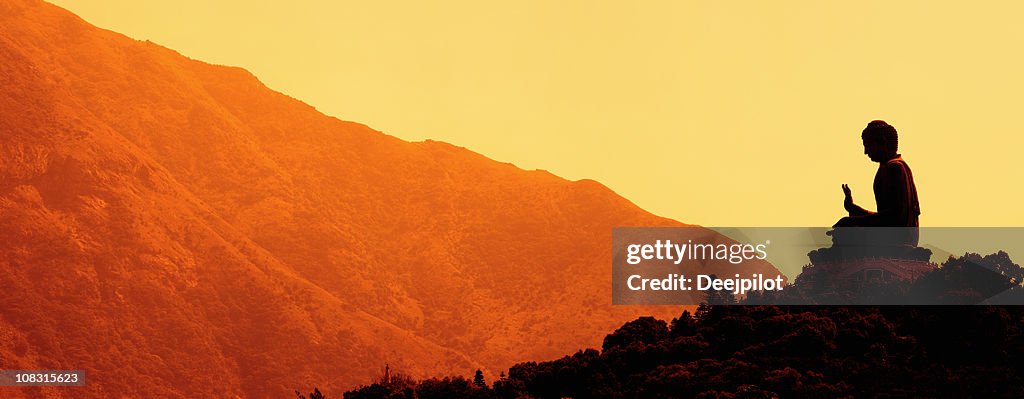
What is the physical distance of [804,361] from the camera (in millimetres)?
36031

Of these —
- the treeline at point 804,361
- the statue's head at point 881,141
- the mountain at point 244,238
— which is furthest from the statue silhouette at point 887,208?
the mountain at point 244,238

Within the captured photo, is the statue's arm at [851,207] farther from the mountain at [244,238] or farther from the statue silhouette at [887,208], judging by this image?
the mountain at [244,238]

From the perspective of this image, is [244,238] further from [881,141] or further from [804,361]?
[804,361]

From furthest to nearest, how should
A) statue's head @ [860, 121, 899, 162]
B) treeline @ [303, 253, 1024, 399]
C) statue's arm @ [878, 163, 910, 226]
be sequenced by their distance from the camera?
1. statue's head @ [860, 121, 899, 162]
2. statue's arm @ [878, 163, 910, 226]
3. treeline @ [303, 253, 1024, 399]

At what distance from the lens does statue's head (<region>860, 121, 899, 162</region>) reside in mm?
38406

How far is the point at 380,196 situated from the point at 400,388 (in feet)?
416

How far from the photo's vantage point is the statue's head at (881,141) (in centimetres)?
3841

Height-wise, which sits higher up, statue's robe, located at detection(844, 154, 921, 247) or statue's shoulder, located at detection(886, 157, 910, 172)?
statue's shoulder, located at detection(886, 157, 910, 172)

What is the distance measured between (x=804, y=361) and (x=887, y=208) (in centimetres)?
517

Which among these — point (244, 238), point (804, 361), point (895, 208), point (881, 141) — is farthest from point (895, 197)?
point (244, 238)

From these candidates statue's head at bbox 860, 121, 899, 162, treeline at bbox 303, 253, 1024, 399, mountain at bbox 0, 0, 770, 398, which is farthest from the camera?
mountain at bbox 0, 0, 770, 398

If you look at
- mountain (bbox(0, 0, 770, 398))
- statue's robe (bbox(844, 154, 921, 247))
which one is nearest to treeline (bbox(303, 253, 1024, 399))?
statue's robe (bbox(844, 154, 921, 247))

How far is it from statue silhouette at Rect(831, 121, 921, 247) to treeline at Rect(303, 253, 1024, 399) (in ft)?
5.81

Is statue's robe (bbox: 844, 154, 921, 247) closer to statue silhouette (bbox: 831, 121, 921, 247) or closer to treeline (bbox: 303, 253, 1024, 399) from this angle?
statue silhouette (bbox: 831, 121, 921, 247)
